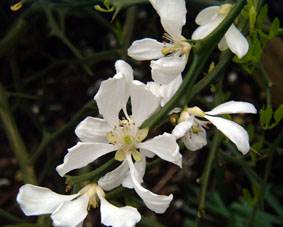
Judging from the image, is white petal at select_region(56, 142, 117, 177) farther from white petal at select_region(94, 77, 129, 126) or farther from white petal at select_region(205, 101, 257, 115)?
white petal at select_region(205, 101, 257, 115)

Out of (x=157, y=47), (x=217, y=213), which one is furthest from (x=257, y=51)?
(x=217, y=213)

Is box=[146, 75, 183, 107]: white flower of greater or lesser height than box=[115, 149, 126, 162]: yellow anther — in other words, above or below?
above

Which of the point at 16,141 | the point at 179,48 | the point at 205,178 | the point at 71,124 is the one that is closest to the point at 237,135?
the point at 179,48

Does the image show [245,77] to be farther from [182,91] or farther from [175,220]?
[182,91]

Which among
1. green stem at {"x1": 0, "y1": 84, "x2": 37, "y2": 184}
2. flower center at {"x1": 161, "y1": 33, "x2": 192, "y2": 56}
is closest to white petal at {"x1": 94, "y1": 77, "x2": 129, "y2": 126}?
flower center at {"x1": 161, "y1": 33, "x2": 192, "y2": 56}

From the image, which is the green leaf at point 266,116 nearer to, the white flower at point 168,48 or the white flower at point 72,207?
the white flower at point 168,48
